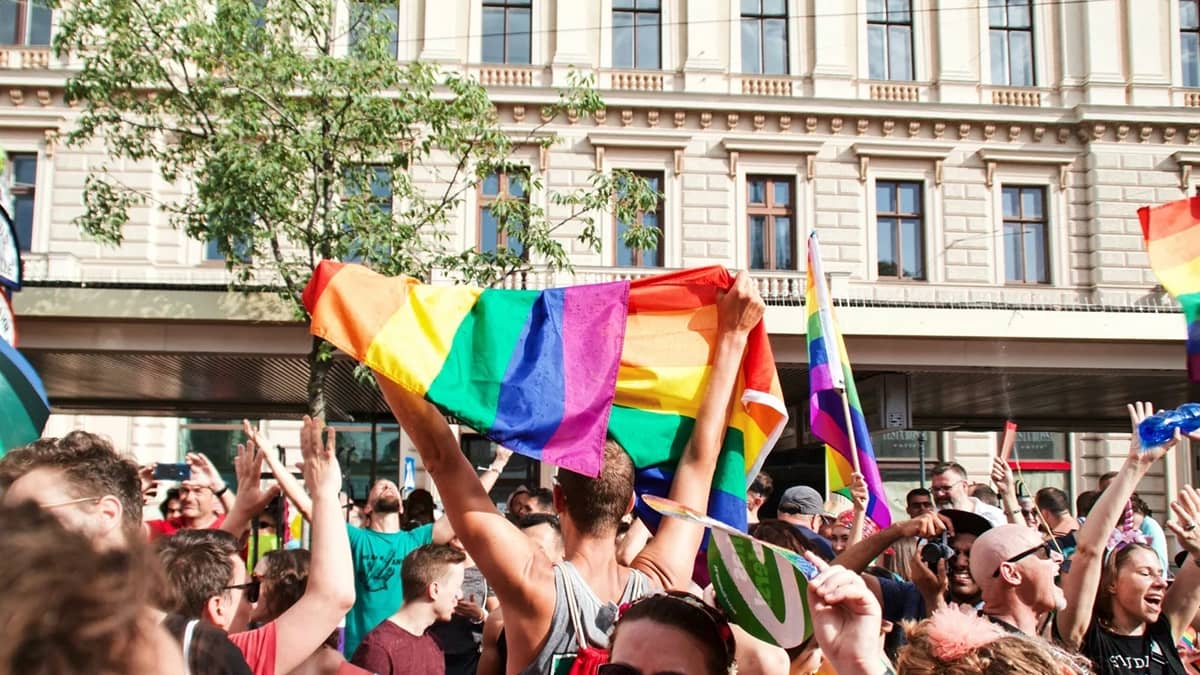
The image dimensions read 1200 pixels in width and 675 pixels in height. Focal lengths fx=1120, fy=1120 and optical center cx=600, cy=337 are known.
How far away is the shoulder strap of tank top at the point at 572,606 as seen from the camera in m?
2.50

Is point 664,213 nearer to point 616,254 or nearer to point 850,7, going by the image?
point 616,254

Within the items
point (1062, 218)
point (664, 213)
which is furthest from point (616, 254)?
point (1062, 218)

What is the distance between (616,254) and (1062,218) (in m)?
9.82

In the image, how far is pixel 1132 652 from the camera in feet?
14.3

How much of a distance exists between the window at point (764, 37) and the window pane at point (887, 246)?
3918 millimetres

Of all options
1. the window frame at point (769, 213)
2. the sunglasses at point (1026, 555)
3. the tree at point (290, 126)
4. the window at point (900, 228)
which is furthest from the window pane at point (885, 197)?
the sunglasses at point (1026, 555)

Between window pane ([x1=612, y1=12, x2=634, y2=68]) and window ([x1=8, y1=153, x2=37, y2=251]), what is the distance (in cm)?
1194

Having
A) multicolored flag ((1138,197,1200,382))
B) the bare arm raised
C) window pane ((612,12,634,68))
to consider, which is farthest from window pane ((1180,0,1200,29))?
the bare arm raised

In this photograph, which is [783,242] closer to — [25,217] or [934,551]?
[25,217]

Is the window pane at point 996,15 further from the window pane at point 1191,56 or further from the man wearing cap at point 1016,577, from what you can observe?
the man wearing cap at point 1016,577

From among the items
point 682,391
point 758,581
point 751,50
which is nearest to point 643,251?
point 751,50

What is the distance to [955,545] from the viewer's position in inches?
203

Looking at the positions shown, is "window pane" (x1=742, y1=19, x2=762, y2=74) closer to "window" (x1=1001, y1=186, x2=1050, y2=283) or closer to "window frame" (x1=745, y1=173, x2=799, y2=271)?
"window frame" (x1=745, y1=173, x2=799, y2=271)

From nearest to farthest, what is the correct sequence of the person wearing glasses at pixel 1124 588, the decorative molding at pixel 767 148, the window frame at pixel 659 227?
the person wearing glasses at pixel 1124 588 < the window frame at pixel 659 227 < the decorative molding at pixel 767 148
